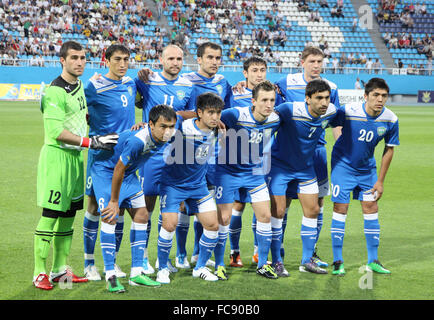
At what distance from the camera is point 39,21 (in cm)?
3453

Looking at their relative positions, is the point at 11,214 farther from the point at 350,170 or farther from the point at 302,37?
the point at 302,37

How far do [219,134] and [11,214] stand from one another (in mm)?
4078

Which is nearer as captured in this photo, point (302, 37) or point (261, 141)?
point (261, 141)

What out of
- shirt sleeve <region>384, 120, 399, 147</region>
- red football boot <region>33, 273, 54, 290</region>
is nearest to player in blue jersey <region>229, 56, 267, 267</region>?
shirt sleeve <region>384, 120, 399, 147</region>

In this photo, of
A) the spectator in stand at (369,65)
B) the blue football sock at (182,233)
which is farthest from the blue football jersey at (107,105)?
the spectator in stand at (369,65)

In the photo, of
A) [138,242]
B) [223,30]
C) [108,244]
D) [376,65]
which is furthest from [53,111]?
[376,65]

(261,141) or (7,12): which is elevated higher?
(7,12)

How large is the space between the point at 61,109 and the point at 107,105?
2.02 ft

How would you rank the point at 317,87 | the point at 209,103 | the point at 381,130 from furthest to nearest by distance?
the point at 381,130 → the point at 317,87 → the point at 209,103

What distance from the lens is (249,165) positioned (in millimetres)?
5859

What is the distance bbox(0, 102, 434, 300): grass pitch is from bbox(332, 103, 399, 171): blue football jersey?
1157mm

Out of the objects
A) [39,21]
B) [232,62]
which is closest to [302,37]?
[232,62]

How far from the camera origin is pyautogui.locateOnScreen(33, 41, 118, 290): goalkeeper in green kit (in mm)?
5015

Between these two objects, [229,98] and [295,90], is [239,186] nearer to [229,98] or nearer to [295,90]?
[229,98]
